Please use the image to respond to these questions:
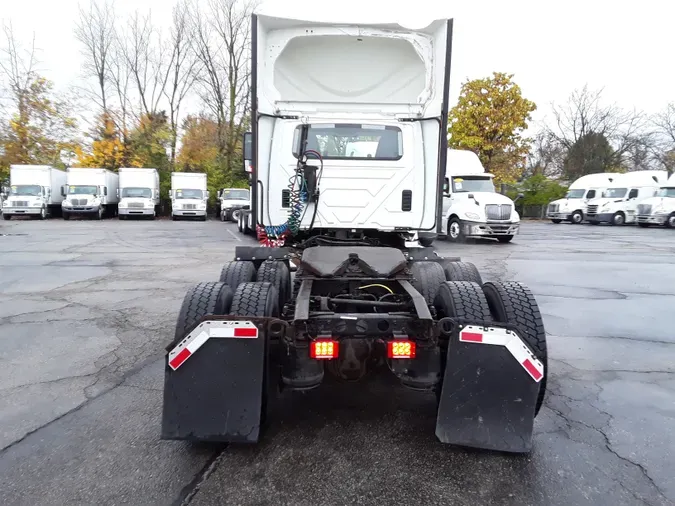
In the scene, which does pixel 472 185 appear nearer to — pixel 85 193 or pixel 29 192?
pixel 85 193

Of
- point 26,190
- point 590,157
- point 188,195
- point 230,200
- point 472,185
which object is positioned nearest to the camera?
point 472,185

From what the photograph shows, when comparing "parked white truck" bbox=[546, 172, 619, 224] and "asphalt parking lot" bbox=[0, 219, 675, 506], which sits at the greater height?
"parked white truck" bbox=[546, 172, 619, 224]

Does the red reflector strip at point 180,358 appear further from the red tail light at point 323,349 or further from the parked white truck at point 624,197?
the parked white truck at point 624,197

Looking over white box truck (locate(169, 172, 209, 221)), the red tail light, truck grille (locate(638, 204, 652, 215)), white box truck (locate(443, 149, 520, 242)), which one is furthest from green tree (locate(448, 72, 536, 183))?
the red tail light

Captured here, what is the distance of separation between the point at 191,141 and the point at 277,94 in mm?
33742

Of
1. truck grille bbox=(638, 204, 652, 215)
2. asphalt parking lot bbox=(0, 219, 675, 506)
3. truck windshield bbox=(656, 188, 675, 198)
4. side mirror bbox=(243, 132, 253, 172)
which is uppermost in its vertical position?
truck windshield bbox=(656, 188, 675, 198)

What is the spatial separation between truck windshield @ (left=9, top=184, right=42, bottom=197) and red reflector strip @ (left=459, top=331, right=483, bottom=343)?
30539 millimetres

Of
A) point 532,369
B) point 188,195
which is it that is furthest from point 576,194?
point 532,369

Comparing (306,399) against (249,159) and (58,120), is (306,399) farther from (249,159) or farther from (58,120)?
(58,120)

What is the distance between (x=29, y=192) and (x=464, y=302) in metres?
30.5

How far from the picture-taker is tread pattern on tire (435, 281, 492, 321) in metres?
3.17

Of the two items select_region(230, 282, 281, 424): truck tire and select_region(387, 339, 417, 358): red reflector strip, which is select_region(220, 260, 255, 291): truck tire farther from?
select_region(387, 339, 417, 358): red reflector strip

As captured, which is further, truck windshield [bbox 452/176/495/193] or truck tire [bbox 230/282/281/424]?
truck windshield [bbox 452/176/495/193]

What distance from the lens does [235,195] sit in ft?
99.3
